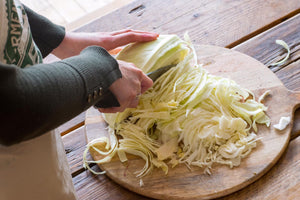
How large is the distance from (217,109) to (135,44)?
0.41 m

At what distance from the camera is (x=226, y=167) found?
132cm

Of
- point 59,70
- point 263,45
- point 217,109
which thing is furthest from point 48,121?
point 263,45

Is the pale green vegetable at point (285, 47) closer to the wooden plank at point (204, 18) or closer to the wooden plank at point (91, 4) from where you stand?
the wooden plank at point (204, 18)

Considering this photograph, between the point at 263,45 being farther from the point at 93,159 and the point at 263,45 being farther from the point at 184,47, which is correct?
the point at 93,159

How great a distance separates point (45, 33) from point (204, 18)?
0.83 metres

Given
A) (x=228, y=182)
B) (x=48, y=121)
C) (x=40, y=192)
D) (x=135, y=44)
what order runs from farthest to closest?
(x=135, y=44), (x=228, y=182), (x=40, y=192), (x=48, y=121)

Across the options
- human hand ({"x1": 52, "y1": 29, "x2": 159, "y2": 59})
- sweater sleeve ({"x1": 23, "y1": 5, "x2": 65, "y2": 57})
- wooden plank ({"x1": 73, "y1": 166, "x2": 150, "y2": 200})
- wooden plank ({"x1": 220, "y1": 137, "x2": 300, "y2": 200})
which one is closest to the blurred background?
human hand ({"x1": 52, "y1": 29, "x2": 159, "y2": 59})

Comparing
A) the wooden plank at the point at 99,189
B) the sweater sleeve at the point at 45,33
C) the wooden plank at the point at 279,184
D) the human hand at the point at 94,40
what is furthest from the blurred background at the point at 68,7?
the wooden plank at the point at 279,184

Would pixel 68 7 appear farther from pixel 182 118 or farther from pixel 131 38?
pixel 182 118

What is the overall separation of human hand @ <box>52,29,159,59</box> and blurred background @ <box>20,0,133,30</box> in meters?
1.49

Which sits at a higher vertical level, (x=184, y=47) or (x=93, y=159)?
(x=184, y=47)

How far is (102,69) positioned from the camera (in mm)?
1036

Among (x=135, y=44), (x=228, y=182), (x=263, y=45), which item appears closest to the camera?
(x=228, y=182)

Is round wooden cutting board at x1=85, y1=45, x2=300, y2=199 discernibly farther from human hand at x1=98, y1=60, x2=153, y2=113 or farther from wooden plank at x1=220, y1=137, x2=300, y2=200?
human hand at x1=98, y1=60, x2=153, y2=113
